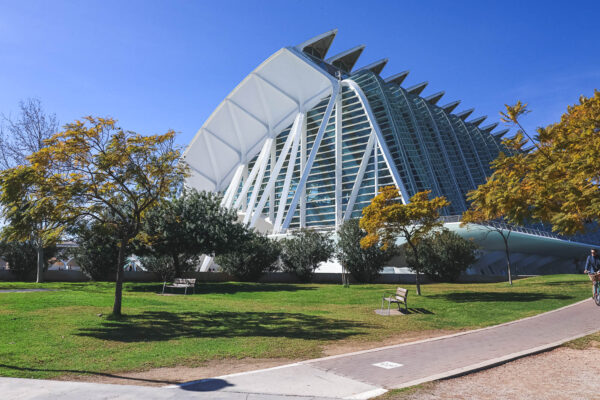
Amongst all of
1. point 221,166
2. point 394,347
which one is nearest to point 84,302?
point 394,347

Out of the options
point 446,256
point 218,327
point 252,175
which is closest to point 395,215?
point 218,327

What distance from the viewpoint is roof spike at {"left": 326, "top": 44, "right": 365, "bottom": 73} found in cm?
5481

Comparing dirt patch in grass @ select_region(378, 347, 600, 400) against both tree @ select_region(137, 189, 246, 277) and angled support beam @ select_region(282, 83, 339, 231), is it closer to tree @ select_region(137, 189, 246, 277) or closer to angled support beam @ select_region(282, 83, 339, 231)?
tree @ select_region(137, 189, 246, 277)

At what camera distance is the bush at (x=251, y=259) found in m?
30.2

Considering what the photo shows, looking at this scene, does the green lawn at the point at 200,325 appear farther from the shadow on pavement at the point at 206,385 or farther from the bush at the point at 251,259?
the bush at the point at 251,259

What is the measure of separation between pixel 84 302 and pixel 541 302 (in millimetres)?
15761

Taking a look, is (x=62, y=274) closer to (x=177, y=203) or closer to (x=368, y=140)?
(x=177, y=203)

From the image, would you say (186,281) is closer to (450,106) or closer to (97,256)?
(97,256)

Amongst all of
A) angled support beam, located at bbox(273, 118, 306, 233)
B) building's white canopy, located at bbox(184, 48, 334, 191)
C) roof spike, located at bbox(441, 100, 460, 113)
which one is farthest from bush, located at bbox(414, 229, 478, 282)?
roof spike, located at bbox(441, 100, 460, 113)

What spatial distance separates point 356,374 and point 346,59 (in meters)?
56.7

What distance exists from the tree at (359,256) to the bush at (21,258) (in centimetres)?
2103

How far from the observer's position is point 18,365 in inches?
263

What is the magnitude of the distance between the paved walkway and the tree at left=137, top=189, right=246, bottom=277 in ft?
60.2

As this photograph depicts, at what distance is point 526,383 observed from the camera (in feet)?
19.2
